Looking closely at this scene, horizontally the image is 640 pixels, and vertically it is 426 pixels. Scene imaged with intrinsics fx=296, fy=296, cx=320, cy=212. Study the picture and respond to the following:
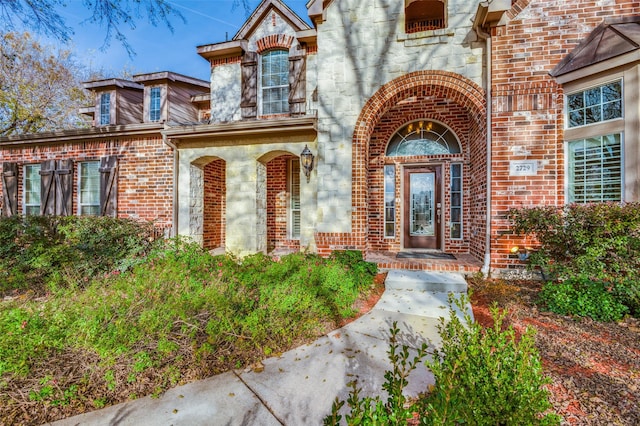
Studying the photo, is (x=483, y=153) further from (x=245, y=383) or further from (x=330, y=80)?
(x=245, y=383)

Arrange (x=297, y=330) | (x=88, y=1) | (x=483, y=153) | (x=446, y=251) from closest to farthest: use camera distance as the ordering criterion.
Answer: (x=297, y=330) → (x=88, y=1) → (x=483, y=153) → (x=446, y=251)

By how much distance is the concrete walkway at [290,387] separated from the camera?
2027 millimetres

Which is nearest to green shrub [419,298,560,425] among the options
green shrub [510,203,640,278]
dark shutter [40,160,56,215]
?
green shrub [510,203,640,278]

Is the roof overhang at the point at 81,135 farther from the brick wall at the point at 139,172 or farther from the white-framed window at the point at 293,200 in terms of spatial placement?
the white-framed window at the point at 293,200

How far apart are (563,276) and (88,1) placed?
22.6ft

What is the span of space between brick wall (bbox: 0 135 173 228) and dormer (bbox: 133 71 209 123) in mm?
2578

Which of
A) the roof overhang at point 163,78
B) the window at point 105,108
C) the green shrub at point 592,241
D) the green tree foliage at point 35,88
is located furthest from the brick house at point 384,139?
the green tree foliage at point 35,88

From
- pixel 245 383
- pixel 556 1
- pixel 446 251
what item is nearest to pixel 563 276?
pixel 446 251

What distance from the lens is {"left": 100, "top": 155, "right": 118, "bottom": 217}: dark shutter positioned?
303 inches

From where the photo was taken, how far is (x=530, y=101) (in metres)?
5.29

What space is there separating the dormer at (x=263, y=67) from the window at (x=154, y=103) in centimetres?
288

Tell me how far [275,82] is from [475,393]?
840cm

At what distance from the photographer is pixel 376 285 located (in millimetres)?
5105

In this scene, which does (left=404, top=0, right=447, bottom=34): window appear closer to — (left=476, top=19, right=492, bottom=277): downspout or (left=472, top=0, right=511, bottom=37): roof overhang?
(left=472, top=0, right=511, bottom=37): roof overhang
